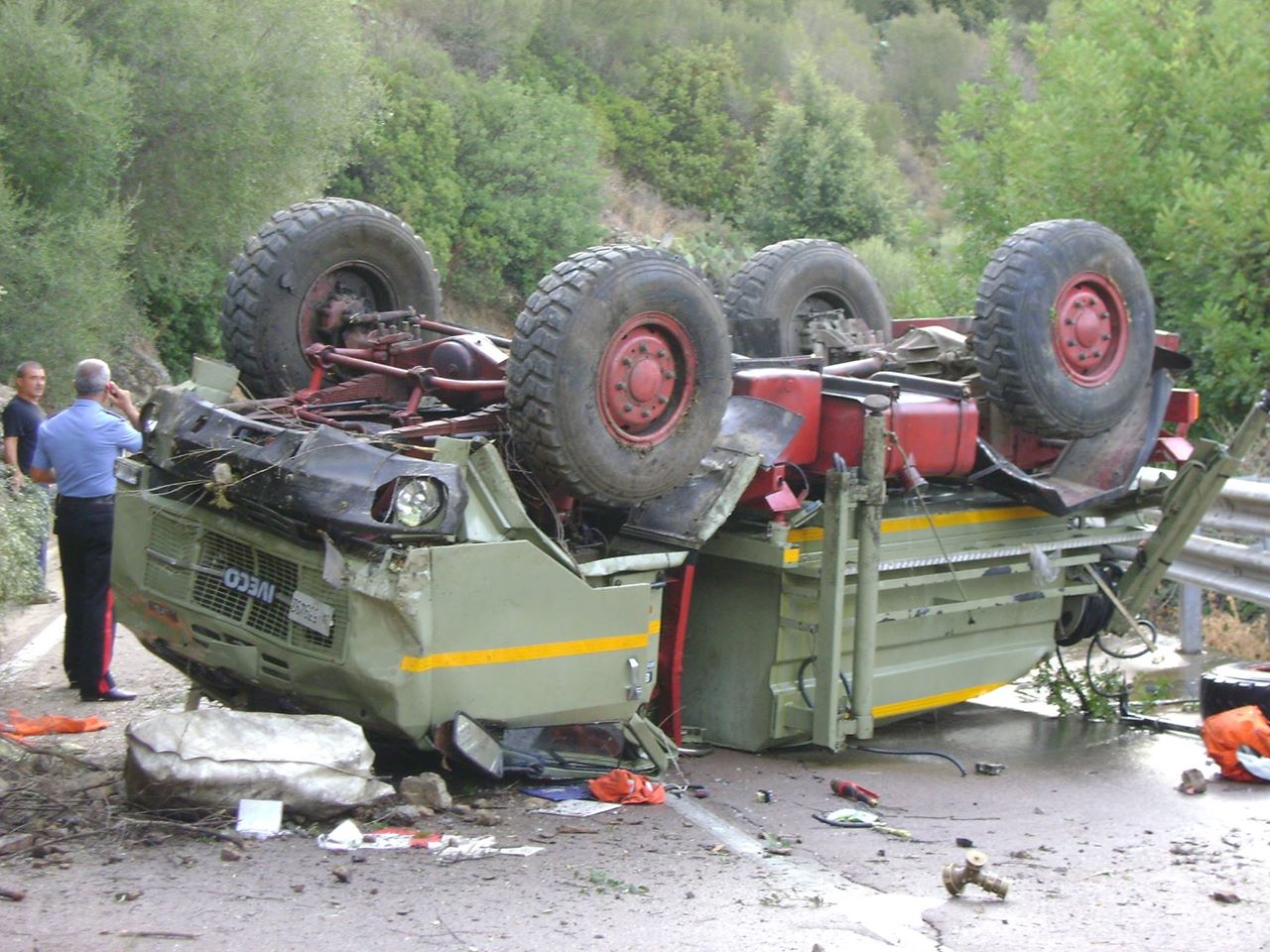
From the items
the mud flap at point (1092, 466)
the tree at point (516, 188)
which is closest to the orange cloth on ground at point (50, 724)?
the mud flap at point (1092, 466)

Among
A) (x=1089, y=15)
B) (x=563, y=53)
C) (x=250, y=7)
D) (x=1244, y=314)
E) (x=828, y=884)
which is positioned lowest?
(x=828, y=884)

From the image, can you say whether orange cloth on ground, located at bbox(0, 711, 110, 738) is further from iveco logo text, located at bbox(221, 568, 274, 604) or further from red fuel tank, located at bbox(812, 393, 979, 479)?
red fuel tank, located at bbox(812, 393, 979, 479)

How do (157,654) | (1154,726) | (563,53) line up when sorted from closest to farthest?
1. (157,654)
2. (1154,726)
3. (563,53)

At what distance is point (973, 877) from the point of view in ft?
15.4

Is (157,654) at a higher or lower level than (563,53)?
lower

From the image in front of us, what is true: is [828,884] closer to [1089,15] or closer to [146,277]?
[1089,15]

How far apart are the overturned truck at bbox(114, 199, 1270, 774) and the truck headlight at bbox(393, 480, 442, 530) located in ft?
0.04

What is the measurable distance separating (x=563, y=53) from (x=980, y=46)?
20.2 m

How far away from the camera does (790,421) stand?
642 cm

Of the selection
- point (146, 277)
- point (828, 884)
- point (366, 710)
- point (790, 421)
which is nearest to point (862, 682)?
point (790, 421)

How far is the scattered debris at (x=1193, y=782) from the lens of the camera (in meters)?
6.28

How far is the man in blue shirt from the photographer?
292 inches

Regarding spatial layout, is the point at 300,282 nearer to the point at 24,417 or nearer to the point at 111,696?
the point at 111,696

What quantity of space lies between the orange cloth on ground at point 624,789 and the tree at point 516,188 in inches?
1071
